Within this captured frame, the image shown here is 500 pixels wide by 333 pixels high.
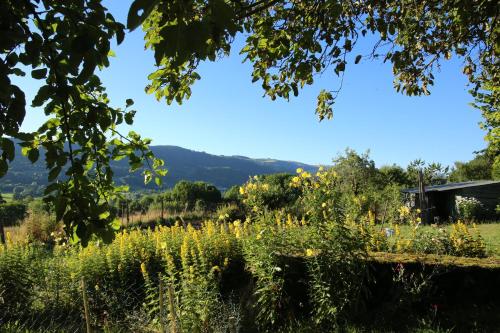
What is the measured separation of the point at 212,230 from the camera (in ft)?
23.3

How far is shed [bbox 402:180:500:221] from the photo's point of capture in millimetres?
22000

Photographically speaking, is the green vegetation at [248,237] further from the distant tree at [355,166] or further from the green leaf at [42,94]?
the distant tree at [355,166]

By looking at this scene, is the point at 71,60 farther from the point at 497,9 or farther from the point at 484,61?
the point at 484,61

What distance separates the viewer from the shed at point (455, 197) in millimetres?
22000

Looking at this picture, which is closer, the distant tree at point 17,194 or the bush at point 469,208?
the bush at point 469,208

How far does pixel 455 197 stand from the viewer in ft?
76.5

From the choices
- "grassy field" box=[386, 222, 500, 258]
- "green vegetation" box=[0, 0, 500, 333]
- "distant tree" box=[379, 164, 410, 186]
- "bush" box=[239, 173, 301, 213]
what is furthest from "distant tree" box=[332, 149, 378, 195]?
"green vegetation" box=[0, 0, 500, 333]

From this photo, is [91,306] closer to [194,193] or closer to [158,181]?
[158,181]

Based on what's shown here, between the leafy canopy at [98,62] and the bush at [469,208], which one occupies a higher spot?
the leafy canopy at [98,62]

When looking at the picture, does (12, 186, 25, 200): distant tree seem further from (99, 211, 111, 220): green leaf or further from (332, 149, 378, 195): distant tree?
(99, 211, 111, 220): green leaf

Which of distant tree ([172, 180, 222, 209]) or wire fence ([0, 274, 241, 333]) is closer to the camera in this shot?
wire fence ([0, 274, 241, 333])

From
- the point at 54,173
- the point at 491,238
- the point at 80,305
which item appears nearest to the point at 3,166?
the point at 54,173

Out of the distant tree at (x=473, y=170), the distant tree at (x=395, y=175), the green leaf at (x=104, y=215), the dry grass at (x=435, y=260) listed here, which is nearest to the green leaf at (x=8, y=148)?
the green leaf at (x=104, y=215)

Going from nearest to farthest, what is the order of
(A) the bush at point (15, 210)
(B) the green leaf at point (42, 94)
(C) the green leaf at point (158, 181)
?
(B) the green leaf at point (42, 94) < (C) the green leaf at point (158, 181) < (A) the bush at point (15, 210)
